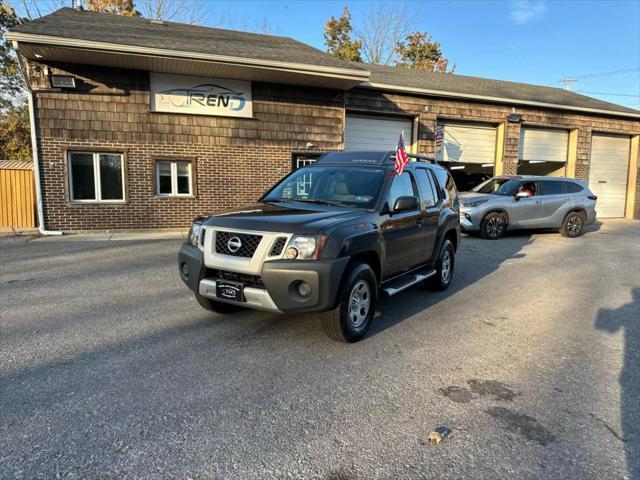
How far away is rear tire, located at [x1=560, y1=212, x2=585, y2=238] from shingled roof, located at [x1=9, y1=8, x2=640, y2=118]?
552cm

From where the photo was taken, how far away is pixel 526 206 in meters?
12.1

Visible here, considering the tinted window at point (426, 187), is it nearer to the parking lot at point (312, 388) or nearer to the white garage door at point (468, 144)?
the parking lot at point (312, 388)

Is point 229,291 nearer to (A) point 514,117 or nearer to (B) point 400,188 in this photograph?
(B) point 400,188

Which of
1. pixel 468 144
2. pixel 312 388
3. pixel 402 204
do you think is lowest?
pixel 312 388

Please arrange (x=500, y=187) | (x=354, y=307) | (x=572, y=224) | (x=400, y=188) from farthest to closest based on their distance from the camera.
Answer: (x=572, y=224) < (x=500, y=187) < (x=400, y=188) < (x=354, y=307)

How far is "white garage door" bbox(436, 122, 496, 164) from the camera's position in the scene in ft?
53.4

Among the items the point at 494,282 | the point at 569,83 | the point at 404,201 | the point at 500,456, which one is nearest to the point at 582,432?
the point at 500,456

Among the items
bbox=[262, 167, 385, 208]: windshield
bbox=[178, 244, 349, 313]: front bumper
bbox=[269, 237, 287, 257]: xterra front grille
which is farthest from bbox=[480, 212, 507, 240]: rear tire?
bbox=[269, 237, 287, 257]: xterra front grille

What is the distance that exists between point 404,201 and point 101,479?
359 cm

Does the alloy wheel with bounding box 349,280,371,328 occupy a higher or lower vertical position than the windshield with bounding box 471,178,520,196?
lower

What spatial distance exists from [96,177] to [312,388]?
1047cm

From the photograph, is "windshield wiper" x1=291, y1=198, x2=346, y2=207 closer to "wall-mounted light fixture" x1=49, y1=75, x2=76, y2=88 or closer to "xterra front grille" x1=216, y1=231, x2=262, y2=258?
"xterra front grille" x1=216, y1=231, x2=262, y2=258

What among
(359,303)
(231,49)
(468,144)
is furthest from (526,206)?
(359,303)

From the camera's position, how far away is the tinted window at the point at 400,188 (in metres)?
4.98
